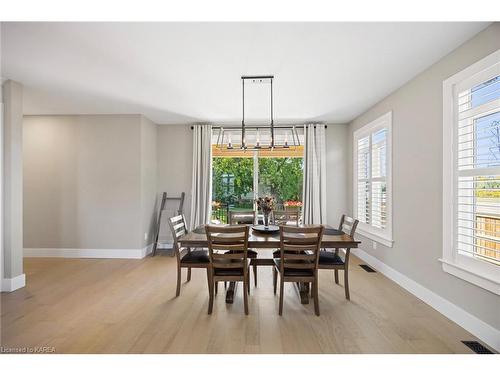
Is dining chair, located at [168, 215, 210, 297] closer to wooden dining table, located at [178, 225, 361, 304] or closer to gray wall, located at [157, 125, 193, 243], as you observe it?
wooden dining table, located at [178, 225, 361, 304]

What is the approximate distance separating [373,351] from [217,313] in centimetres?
143

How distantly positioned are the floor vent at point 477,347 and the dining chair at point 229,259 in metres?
1.86

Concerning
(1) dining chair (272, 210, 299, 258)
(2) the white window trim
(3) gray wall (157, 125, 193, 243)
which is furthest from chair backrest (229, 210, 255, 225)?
(2) the white window trim

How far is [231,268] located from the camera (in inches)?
97.1

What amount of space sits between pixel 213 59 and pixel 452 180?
8.63 ft

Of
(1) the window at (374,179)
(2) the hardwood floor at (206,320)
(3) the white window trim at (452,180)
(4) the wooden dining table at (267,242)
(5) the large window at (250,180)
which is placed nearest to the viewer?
(2) the hardwood floor at (206,320)

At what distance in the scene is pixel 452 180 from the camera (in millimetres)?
2299

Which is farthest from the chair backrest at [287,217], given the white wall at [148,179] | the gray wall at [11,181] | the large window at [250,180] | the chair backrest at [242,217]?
the gray wall at [11,181]

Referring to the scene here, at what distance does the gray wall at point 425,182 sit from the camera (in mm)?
2068

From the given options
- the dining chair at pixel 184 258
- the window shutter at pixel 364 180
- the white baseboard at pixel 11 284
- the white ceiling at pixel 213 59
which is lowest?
the white baseboard at pixel 11 284

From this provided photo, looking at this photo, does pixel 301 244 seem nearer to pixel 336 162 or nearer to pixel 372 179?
pixel 372 179

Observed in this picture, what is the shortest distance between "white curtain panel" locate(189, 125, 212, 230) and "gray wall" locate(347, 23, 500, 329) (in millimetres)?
3210

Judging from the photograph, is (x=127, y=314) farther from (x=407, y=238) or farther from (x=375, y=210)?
(x=375, y=210)

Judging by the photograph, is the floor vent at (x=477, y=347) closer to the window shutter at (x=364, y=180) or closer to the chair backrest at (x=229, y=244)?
the chair backrest at (x=229, y=244)
